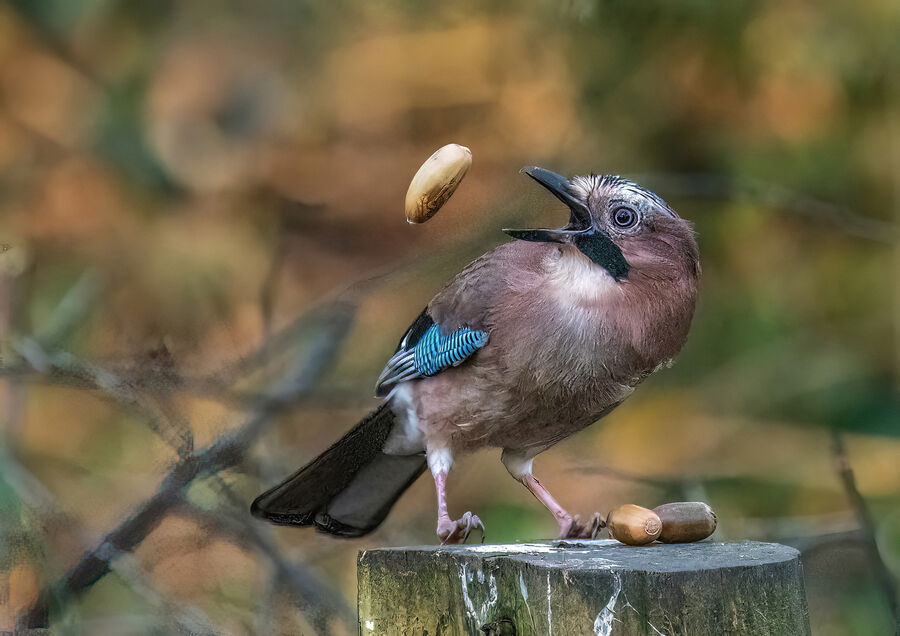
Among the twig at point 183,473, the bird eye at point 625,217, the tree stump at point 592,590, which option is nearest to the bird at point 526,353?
the bird eye at point 625,217

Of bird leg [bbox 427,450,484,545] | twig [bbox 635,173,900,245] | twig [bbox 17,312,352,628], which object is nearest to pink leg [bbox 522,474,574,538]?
bird leg [bbox 427,450,484,545]

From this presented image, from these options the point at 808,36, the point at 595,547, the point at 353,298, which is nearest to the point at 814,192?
the point at 808,36

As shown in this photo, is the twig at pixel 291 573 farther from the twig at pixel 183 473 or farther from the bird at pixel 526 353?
the bird at pixel 526 353

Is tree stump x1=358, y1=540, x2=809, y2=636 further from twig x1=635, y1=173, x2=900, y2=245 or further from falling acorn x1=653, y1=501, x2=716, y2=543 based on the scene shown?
twig x1=635, y1=173, x2=900, y2=245

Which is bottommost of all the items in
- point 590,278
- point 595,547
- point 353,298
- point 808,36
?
point 595,547

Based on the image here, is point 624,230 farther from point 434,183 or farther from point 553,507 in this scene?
point 553,507

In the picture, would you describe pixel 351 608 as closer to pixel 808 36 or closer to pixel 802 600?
pixel 802 600

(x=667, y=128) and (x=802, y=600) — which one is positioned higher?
(x=667, y=128)
